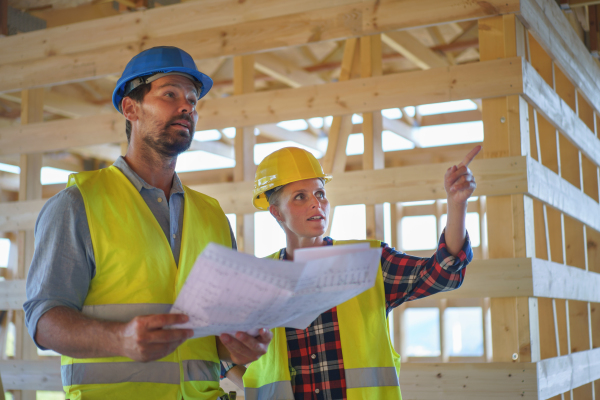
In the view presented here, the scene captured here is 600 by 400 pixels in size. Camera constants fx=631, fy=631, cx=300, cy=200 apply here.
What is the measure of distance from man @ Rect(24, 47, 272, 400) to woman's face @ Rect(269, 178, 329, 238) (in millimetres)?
337

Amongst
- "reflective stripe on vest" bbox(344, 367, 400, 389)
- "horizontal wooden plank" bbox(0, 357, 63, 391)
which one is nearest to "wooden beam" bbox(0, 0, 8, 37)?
"horizontal wooden plank" bbox(0, 357, 63, 391)

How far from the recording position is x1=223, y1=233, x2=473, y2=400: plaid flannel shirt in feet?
7.12

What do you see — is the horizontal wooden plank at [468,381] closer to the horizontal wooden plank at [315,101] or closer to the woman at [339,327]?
the woman at [339,327]

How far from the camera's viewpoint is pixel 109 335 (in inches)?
57.7

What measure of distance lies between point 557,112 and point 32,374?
147 inches

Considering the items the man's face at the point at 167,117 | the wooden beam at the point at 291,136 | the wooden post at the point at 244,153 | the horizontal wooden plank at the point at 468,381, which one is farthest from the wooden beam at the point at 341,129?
the wooden beam at the point at 291,136

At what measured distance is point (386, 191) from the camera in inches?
139

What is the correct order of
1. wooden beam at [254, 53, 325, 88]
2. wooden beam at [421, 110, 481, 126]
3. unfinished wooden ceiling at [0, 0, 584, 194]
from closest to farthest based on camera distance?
wooden beam at [254, 53, 325, 88] → unfinished wooden ceiling at [0, 0, 584, 194] → wooden beam at [421, 110, 481, 126]

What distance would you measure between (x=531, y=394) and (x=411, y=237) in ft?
22.4

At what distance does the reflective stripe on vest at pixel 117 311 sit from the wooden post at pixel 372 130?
203 cm

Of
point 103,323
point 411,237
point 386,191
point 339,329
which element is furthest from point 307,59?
point 103,323

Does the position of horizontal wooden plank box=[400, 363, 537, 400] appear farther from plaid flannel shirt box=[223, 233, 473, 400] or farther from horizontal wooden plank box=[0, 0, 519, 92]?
horizontal wooden plank box=[0, 0, 519, 92]

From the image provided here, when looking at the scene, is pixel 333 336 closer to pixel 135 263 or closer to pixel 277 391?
pixel 277 391

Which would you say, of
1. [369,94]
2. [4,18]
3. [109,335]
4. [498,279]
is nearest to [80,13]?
[4,18]
